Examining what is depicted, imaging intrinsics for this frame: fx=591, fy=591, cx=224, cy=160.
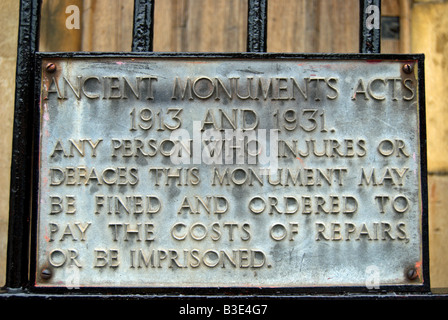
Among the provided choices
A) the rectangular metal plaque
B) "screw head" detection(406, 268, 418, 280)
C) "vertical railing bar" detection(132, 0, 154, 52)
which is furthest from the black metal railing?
"screw head" detection(406, 268, 418, 280)

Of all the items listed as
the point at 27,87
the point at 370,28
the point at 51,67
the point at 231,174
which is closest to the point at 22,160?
the point at 27,87

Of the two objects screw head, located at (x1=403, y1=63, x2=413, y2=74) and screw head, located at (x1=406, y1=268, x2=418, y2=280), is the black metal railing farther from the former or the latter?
screw head, located at (x1=406, y1=268, x2=418, y2=280)

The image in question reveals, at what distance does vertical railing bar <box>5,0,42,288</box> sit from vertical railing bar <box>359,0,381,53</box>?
1.59 meters

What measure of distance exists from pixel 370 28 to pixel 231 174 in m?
0.98

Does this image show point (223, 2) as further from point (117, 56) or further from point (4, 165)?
point (4, 165)

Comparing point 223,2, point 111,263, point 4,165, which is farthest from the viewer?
point 223,2

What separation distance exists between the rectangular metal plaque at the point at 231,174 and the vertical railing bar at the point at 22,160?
11 cm

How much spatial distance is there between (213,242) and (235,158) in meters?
0.40

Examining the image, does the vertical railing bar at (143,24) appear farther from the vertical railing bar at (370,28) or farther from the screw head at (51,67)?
the vertical railing bar at (370,28)

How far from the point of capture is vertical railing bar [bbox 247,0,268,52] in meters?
2.84

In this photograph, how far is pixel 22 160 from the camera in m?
2.78

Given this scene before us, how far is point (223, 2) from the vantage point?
3807mm
